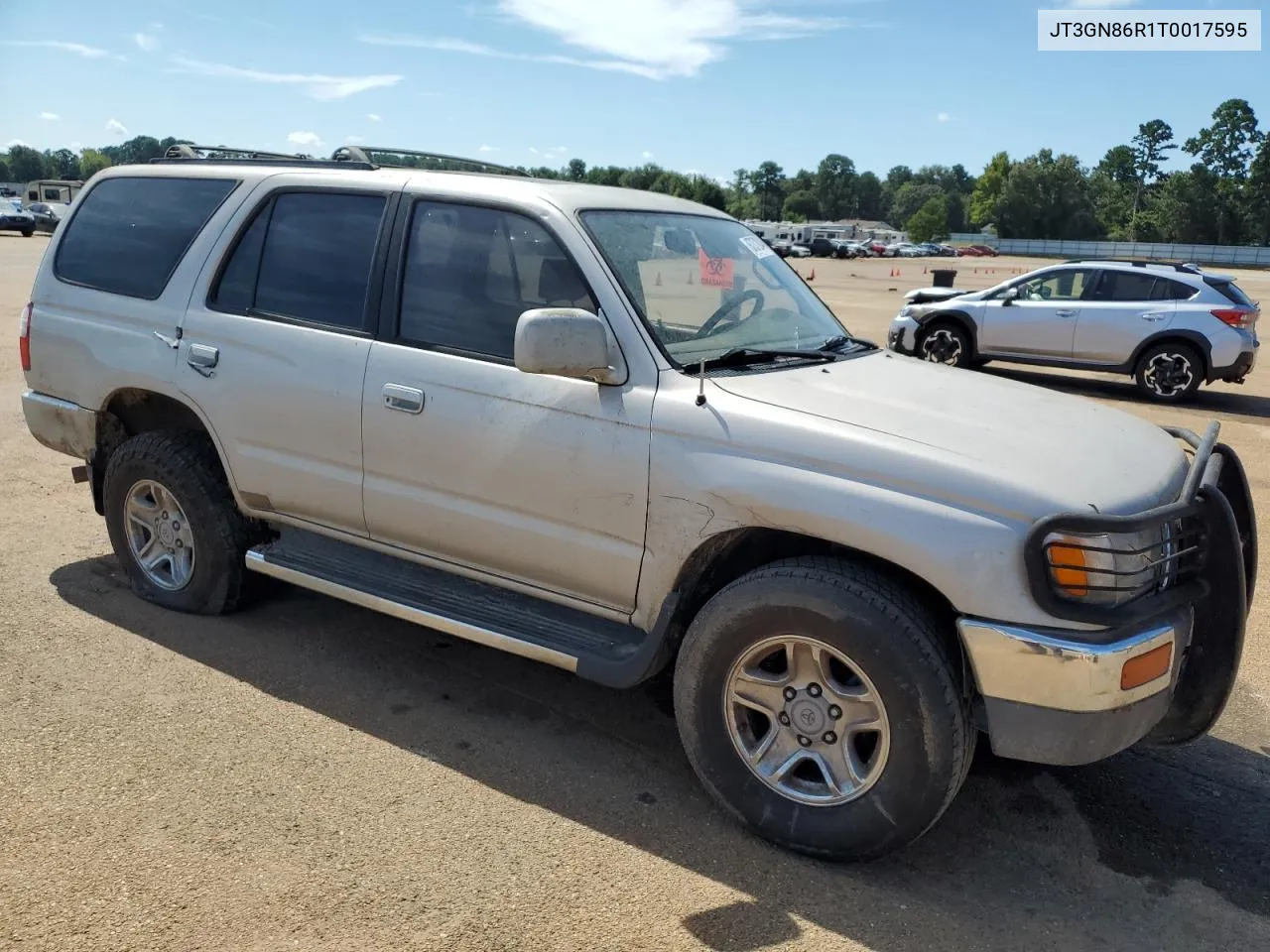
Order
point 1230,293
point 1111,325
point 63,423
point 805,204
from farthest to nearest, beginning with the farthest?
1. point 805,204
2. point 1111,325
3. point 1230,293
4. point 63,423

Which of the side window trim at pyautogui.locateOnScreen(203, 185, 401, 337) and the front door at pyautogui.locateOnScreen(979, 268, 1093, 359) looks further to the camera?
the front door at pyautogui.locateOnScreen(979, 268, 1093, 359)

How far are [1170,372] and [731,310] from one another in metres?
10.8

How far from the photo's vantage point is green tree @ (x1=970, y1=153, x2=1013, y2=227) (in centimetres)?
14350

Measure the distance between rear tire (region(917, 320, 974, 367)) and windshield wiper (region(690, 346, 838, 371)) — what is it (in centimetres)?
1123

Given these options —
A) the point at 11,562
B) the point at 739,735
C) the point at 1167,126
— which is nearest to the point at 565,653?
the point at 739,735

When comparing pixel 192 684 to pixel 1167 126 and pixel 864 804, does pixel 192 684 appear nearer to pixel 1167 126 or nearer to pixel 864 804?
pixel 864 804

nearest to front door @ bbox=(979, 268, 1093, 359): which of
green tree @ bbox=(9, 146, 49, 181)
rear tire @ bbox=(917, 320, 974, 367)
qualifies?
rear tire @ bbox=(917, 320, 974, 367)

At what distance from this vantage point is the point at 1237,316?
41.4 ft

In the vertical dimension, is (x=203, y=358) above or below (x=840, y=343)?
below

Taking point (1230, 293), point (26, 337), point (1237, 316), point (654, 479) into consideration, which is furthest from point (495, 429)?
point (1230, 293)

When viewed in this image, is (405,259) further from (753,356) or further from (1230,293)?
(1230,293)

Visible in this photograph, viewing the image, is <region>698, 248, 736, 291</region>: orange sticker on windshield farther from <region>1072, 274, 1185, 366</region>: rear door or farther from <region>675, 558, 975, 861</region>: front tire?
<region>1072, 274, 1185, 366</region>: rear door

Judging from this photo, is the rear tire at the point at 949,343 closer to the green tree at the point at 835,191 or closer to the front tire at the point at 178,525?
the front tire at the point at 178,525

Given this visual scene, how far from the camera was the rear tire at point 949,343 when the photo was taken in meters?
14.6
